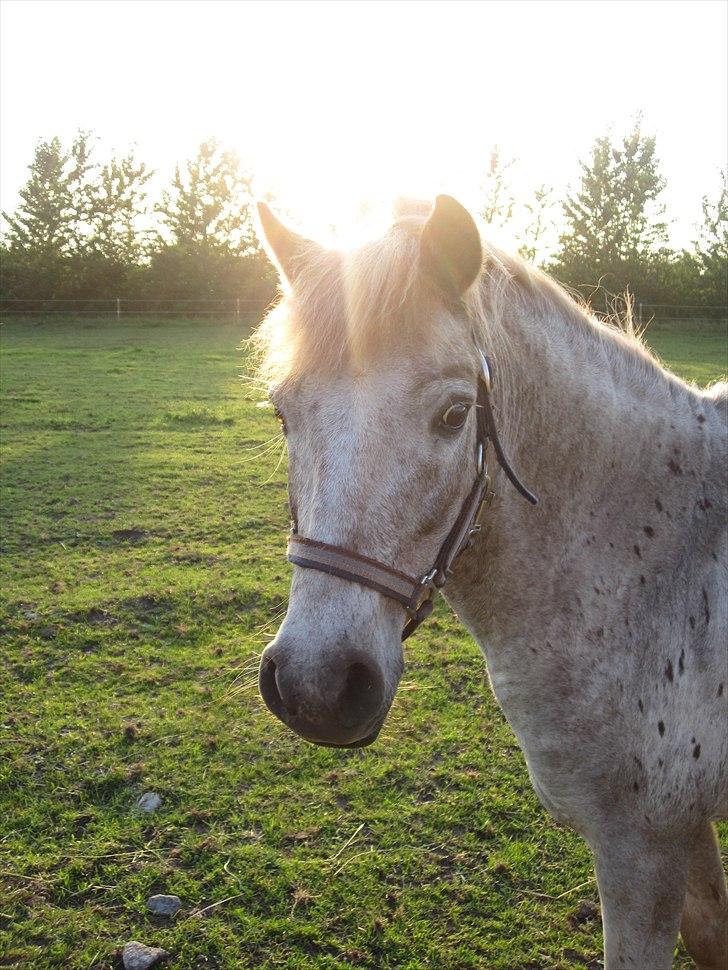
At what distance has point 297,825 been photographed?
3.44 meters

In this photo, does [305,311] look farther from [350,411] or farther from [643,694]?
[643,694]

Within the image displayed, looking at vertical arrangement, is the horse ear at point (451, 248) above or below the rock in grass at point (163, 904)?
above

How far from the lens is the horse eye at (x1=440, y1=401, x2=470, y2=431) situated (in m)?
1.82

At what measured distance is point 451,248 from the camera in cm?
186

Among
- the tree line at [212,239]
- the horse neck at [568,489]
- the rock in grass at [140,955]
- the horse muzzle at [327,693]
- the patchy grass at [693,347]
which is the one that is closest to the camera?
the horse muzzle at [327,693]

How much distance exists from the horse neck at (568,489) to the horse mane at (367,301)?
109 mm

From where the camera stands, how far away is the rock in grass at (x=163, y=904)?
2957mm

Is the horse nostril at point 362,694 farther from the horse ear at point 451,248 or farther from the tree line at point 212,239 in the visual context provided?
the tree line at point 212,239

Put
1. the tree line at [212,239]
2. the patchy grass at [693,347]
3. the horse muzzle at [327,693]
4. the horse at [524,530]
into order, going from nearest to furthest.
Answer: the horse muzzle at [327,693]
the horse at [524,530]
the patchy grass at [693,347]
the tree line at [212,239]

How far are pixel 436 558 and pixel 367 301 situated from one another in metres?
0.72

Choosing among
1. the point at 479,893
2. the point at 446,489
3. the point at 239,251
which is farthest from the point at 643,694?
the point at 239,251

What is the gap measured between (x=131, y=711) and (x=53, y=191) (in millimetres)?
41902

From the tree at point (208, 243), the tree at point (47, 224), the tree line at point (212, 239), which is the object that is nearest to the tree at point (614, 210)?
the tree line at point (212, 239)

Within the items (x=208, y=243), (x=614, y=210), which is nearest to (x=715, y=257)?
(x=614, y=210)
